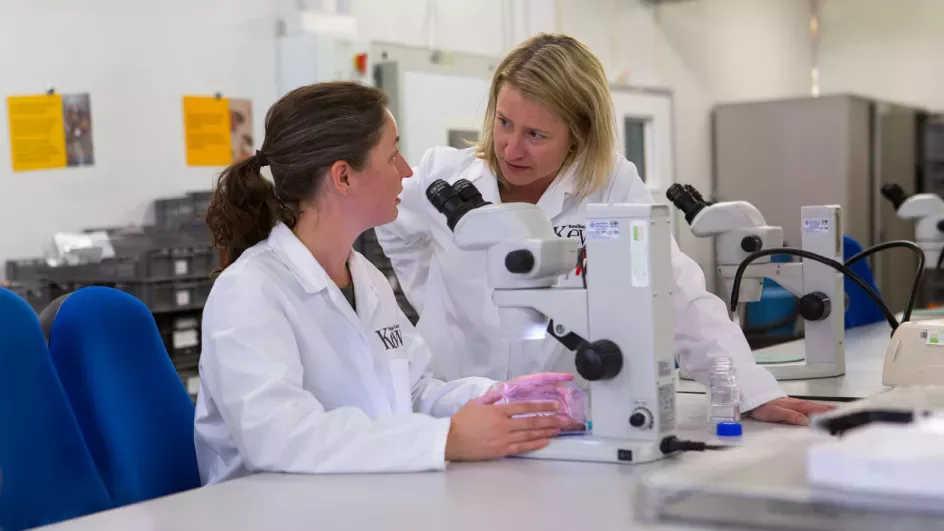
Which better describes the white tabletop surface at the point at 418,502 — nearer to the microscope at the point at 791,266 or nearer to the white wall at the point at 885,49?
the microscope at the point at 791,266

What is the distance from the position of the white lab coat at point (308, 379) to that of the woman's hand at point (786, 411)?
479 mm

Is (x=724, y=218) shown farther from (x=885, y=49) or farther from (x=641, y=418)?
(x=885, y=49)

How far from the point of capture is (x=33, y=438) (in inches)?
57.7

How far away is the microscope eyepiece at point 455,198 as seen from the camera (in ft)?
5.00

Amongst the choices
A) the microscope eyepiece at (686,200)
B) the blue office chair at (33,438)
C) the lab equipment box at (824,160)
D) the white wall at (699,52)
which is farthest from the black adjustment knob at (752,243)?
the lab equipment box at (824,160)

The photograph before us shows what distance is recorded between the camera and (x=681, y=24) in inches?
271

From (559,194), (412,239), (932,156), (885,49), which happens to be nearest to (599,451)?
(559,194)

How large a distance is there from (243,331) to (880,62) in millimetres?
7391

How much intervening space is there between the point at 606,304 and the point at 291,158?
0.61 meters

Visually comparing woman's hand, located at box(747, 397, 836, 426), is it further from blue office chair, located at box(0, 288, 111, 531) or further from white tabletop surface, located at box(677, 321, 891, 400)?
blue office chair, located at box(0, 288, 111, 531)

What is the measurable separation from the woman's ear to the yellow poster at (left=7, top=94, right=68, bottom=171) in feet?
7.81

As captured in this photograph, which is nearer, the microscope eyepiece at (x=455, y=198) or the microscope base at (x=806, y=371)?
the microscope eyepiece at (x=455, y=198)

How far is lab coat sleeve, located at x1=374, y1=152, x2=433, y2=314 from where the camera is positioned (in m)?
2.17

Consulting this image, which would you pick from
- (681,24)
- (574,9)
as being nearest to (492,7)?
(574,9)
